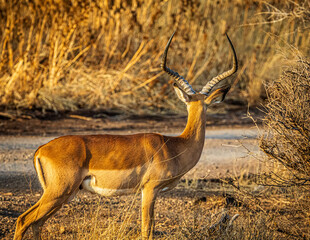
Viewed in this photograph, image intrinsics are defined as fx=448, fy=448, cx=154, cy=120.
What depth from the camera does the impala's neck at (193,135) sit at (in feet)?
15.7

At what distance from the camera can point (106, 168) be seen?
4293 mm

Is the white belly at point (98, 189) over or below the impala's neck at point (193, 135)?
below

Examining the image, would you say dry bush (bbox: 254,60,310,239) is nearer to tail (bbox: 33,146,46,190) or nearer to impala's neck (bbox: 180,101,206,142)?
impala's neck (bbox: 180,101,206,142)

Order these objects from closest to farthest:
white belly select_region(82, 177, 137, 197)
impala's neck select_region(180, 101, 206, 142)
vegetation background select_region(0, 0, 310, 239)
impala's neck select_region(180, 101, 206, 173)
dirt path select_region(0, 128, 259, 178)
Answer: white belly select_region(82, 177, 137, 197)
impala's neck select_region(180, 101, 206, 173)
impala's neck select_region(180, 101, 206, 142)
dirt path select_region(0, 128, 259, 178)
vegetation background select_region(0, 0, 310, 239)

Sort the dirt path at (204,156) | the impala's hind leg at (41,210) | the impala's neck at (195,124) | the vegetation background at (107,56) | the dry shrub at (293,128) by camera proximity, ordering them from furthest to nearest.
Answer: the vegetation background at (107,56) → the dirt path at (204,156) → the impala's neck at (195,124) → the dry shrub at (293,128) → the impala's hind leg at (41,210)

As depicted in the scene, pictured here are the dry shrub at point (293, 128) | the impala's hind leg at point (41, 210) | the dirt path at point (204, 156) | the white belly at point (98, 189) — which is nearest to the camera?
the impala's hind leg at point (41, 210)

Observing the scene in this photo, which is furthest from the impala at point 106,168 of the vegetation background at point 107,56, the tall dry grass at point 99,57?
the tall dry grass at point 99,57

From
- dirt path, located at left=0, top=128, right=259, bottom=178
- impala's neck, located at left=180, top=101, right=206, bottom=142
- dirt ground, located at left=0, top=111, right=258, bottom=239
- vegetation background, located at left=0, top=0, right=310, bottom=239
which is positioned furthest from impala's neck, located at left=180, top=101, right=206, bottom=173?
vegetation background, located at left=0, top=0, right=310, bottom=239

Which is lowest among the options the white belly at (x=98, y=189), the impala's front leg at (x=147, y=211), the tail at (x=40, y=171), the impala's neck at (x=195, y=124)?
the impala's front leg at (x=147, y=211)

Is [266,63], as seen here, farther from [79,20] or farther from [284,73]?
[284,73]

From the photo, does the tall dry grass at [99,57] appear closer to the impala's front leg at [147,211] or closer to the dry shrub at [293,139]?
the dry shrub at [293,139]

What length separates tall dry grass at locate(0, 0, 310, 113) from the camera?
11609 millimetres

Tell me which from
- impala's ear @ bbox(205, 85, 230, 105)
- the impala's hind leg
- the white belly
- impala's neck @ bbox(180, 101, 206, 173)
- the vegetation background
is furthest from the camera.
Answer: the vegetation background

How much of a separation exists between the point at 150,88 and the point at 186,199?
271 inches
